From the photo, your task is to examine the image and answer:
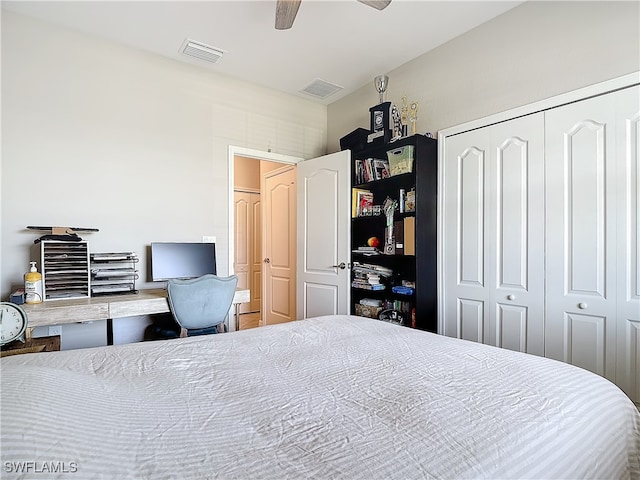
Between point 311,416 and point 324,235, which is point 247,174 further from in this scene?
point 311,416

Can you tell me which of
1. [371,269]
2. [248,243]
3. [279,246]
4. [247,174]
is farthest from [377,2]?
[248,243]

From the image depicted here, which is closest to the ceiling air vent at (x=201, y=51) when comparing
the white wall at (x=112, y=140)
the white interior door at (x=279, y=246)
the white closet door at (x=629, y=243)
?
the white wall at (x=112, y=140)

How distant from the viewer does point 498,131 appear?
8.82ft

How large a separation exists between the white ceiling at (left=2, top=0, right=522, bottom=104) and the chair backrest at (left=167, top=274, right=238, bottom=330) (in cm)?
195

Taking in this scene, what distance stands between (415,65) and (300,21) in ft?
3.88

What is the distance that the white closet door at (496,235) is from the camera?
2480 millimetres

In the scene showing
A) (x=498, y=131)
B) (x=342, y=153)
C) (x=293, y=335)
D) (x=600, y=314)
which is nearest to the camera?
(x=293, y=335)

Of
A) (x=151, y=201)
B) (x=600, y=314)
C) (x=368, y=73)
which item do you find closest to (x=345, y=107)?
(x=368, y=73)

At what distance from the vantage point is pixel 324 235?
12.1 ft

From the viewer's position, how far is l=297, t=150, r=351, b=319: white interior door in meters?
3.50

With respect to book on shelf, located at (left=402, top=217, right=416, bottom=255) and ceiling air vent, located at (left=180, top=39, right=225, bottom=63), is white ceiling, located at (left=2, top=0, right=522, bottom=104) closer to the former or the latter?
ceiling air vent, located at (left=180, top=39, right=225, bottom=63)

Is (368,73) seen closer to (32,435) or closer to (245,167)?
(245,167)

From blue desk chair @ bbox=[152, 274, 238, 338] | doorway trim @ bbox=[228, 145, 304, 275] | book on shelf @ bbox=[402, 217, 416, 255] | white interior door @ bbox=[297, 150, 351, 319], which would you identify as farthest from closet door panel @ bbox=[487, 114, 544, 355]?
doorway trim @ bbox=[228, 145, 304, 275]

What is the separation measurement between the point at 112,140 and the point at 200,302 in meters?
1.58
